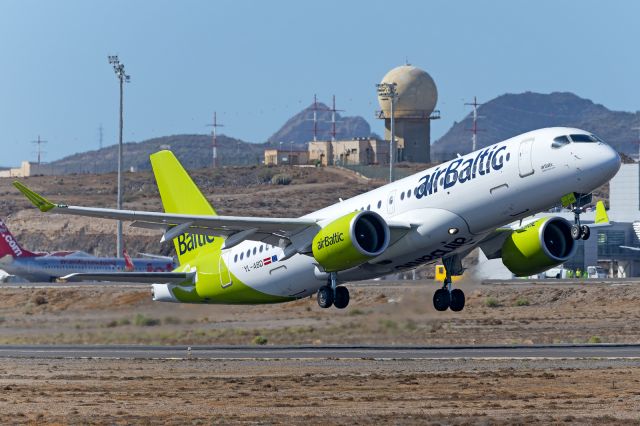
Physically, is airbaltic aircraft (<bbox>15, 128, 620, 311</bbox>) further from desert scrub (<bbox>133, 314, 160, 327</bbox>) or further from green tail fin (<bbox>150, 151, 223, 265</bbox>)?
desert scrub (<bbox>133, 314, 160, 327</bbox>)

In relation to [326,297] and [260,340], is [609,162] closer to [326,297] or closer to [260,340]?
[326,297]

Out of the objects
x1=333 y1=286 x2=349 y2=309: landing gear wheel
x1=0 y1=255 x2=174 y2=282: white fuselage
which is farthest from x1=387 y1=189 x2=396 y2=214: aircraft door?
x1=0 y1=255 x2=174 y2=282: white fuselage

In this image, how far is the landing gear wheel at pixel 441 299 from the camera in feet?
171

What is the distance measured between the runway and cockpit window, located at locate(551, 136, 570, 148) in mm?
13127

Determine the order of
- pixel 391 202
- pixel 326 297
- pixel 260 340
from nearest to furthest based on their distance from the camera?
1. pixel 391 202
2. pixel 326 297
3. pixel 260 340

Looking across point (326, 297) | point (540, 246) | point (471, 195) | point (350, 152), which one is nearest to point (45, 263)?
point (326, 297)

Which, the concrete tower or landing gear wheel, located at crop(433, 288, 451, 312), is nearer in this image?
landing gear wheel, located at crop(433, 288, 451, 312)

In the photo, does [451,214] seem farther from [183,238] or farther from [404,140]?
[404,140]

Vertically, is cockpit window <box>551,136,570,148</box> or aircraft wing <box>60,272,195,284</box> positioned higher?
cockpit window <box>551,136,570,148</box>

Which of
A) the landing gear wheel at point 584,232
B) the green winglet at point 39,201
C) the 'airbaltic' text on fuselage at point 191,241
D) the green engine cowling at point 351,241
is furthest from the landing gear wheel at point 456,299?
the green winglet at point 39,201

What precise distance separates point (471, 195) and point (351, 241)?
186 inches

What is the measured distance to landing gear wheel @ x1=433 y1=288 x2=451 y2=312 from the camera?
52031 millimetres

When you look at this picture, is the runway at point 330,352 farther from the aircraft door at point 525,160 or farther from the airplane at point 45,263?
the airplane at point 45,263

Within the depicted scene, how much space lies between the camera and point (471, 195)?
44906mm
